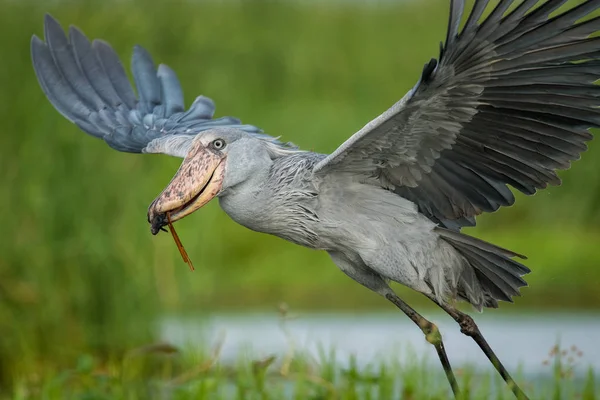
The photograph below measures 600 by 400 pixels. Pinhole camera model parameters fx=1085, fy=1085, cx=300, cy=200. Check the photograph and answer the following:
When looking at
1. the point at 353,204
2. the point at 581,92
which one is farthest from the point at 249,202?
the point at 581,92

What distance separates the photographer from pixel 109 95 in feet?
19.1

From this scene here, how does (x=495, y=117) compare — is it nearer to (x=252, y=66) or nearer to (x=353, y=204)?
(x=353, y=204)

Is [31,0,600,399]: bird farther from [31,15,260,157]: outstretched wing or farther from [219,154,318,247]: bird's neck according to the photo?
[31,15,260,157]: outstretched wing

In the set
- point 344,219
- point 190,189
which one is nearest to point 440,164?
→ point 344,219

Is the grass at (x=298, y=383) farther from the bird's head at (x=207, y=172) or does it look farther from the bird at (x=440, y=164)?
the bird's head at (x=207, y=172)

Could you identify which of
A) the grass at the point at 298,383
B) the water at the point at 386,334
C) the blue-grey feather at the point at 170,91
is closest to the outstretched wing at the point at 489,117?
the grass at the point at 298,383

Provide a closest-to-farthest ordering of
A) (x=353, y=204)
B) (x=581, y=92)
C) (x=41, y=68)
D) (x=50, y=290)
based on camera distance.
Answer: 1. (x=581, y=92)
2. (x=353, y=204)
3. (x=41, y=68)
4. (x=50, y=290)

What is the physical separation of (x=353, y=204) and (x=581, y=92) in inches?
41.1

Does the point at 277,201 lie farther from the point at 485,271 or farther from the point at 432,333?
the point at 485,271

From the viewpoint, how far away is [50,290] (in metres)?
6.81

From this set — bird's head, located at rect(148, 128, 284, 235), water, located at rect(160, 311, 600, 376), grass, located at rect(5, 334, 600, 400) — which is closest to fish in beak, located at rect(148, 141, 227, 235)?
bird's head, located at rect(148, 128, 284, 235)

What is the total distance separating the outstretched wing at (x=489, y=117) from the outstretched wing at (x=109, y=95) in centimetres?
126

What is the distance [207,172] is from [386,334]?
4243mm

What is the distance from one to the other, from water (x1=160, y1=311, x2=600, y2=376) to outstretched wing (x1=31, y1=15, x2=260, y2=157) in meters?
1.56
